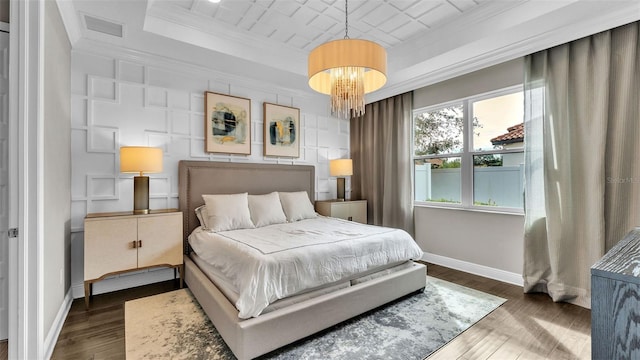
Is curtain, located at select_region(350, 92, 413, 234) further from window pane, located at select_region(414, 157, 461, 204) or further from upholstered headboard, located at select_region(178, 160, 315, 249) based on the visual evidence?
upholstered headboard, located at select_region(178, 160, 315, 249)

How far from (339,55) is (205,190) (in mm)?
2435

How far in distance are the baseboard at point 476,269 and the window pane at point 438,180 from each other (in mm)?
787

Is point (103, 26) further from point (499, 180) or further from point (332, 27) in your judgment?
point (499, 180)

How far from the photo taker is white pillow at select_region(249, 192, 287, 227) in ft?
11.1

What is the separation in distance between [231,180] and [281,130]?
108cm

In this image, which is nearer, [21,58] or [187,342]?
[21,58]

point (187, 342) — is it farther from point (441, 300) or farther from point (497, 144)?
point (497, 144)

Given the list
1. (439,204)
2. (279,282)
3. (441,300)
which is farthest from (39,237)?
(439,204)

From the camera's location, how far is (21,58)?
1630 millimetres

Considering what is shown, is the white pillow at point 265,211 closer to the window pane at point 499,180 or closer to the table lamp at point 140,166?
the table lamp at point 140,166

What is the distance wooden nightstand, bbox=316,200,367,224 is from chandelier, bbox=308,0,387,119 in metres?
2.17

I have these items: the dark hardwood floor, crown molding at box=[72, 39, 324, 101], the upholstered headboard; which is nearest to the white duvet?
the upholstered headboard

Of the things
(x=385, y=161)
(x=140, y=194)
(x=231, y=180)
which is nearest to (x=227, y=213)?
(x=231, y=180)

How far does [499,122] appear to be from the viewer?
11.3 ft
